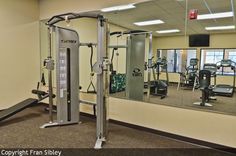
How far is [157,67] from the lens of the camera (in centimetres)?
444

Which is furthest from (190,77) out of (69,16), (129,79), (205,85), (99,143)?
(69,16)

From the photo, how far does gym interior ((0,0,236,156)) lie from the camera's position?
328cm

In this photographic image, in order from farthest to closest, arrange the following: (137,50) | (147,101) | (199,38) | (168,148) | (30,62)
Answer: (30,62) → (137,50) → (147,101) → (199,38) → (168,148)

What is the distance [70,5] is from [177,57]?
9.33 ft

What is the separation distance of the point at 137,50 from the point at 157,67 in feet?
2.47

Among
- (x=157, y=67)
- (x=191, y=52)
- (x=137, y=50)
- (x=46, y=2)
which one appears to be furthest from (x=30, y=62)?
(x=191, y=52)

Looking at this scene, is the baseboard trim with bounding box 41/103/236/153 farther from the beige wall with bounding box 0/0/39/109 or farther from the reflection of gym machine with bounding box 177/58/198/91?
the beige wall with bounding box 0/0/39/109

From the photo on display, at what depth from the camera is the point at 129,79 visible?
195 inches

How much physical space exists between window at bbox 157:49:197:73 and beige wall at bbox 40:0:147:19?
125 cm

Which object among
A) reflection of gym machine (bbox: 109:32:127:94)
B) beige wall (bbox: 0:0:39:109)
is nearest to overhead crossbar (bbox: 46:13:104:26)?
reflection of gym machine (bbox: 109:32:127:94)

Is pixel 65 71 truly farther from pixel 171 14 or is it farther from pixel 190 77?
pixel 190 77

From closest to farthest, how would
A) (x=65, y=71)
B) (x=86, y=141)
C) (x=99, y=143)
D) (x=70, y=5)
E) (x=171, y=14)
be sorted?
(x=99, y=143) < (x=86, y=141) < (x=171, y=14) < (x=65, y=71) < (x=70, y=5)

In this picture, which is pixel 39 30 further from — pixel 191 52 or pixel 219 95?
pixel 219 95

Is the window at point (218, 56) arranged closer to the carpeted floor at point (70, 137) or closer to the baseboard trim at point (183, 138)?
the baseboard trim at point (183, 138)
